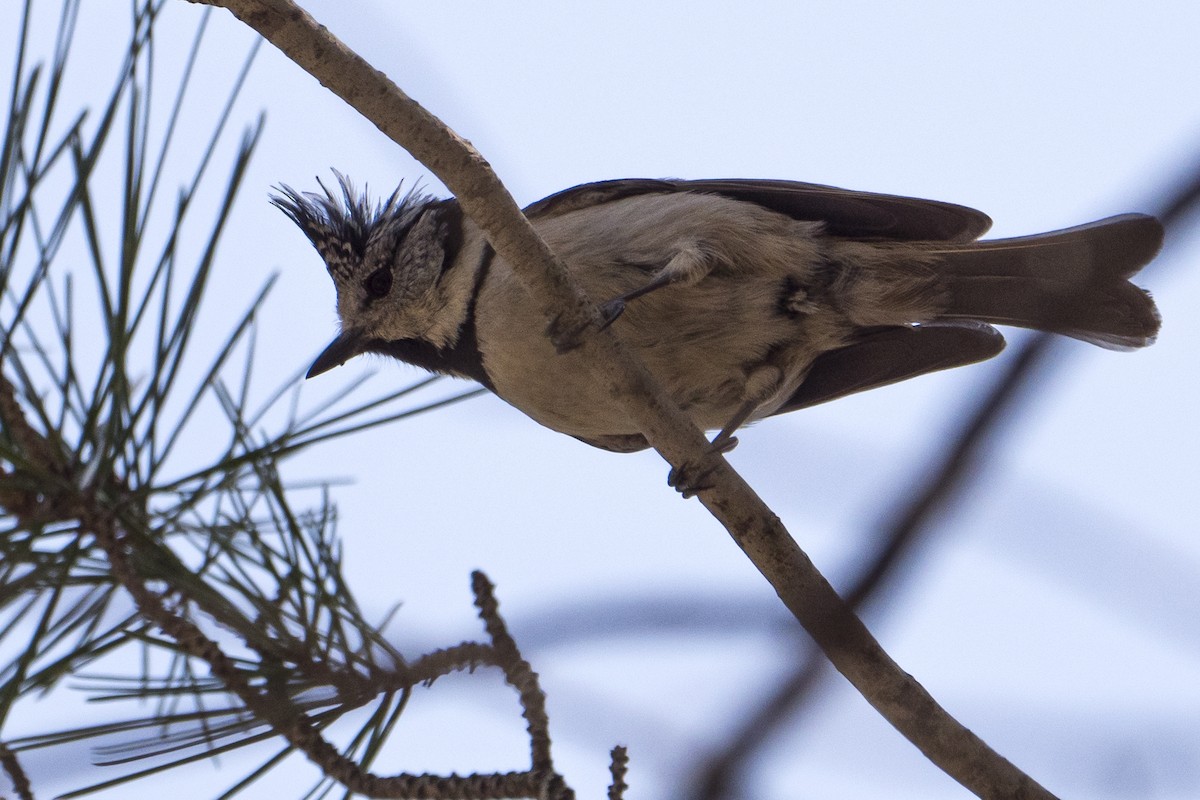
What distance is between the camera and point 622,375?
80.7 inches

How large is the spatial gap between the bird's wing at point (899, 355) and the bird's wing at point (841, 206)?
0.86 feet

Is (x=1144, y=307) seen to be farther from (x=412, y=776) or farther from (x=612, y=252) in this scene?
(x=412, y=776)

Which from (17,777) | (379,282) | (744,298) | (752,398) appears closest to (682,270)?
(744,298)

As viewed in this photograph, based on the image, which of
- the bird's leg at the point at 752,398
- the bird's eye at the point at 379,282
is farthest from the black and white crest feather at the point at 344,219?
the bird's leg at the point at 752,398

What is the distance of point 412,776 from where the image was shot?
145 cm

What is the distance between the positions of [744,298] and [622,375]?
74 centimetres

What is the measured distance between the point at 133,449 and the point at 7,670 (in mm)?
319

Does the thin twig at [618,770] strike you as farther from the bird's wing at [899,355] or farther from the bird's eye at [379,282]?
the bird's eye at [379,282]

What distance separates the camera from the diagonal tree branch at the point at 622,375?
5.49 feet

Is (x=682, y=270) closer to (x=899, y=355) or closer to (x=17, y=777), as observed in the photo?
(x=899, y=355)

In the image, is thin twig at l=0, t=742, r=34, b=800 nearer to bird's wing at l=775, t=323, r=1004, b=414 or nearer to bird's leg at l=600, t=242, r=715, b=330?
bird's leg at l=600, t=242, r=715, b=330

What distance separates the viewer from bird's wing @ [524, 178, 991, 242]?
2.77 meters

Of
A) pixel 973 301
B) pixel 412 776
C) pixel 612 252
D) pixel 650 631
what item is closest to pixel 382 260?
pixel 612 252

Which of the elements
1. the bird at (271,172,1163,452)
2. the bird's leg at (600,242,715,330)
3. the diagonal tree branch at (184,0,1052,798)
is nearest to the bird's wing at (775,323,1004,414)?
the bird at (271,172,1163,452)
